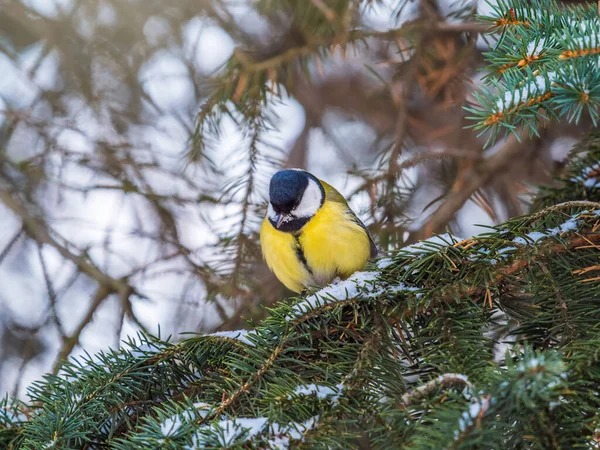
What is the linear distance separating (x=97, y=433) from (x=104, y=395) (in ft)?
0.26

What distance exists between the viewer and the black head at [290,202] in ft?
7.30

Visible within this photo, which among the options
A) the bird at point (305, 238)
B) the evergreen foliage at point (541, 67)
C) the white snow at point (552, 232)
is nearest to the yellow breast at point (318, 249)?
the bird at point (305, 238)

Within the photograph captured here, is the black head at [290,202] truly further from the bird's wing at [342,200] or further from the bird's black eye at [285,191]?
the bird's wing at [342,200]

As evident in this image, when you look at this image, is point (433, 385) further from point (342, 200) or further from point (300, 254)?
point (342, 200)

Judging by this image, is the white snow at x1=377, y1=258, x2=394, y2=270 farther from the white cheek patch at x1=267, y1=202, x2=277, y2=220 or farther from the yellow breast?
the white cheek patch at x1=267, y1=202, x2=277, y2=220

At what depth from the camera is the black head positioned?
223 centimetres

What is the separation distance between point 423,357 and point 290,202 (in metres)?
1.11

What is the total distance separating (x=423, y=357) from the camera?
1.22 metres

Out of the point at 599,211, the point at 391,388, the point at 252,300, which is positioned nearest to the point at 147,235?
the point at 252,300

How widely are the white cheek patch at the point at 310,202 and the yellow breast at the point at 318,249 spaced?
0.11 feet

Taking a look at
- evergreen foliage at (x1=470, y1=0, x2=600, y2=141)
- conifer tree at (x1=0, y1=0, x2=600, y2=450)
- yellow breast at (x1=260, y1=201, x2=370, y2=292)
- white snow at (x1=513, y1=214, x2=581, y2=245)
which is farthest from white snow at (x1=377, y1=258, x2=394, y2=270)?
yellow breast at (x1=260, y1=201, x2=370, y2=292)

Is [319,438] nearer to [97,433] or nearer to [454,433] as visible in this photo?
[454,433]

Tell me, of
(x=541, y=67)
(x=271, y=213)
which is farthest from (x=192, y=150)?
(x=541, y=67)

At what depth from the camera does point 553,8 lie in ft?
4.02
